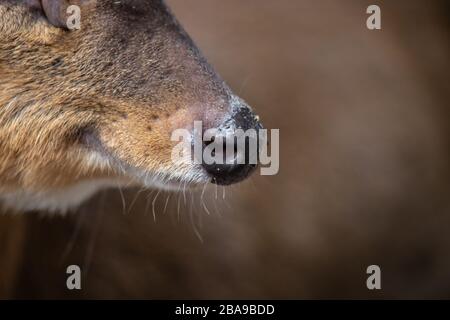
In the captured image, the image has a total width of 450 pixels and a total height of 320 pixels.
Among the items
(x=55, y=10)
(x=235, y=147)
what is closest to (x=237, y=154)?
(x=235, y=147)

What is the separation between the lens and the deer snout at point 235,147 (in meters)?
1.74

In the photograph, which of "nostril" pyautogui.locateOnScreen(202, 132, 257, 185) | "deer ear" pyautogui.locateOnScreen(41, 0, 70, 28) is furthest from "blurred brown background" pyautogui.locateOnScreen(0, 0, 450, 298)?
"deer ear" pyautogui.locateOnScreen(41, 0, 70, 28)

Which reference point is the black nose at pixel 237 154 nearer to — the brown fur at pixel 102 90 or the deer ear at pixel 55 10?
the brown fur at pixel 102 90

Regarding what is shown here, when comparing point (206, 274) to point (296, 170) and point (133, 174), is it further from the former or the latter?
point (133, 174)

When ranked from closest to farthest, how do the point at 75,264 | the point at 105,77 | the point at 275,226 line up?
the point at 105,77
the point at 75,264
the point at 275,226

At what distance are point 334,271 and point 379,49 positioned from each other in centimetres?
73

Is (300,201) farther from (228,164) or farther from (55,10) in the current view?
(55,10)

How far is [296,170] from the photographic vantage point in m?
2.63

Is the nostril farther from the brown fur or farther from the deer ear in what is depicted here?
the deer ear

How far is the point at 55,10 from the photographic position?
5.66 feet

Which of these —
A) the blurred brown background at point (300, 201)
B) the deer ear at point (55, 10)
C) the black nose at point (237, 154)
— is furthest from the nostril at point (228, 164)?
the blurred brown background at point (300, 201)

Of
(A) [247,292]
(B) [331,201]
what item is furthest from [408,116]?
(A) [247,292]

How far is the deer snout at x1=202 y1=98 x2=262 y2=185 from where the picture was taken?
1737mm

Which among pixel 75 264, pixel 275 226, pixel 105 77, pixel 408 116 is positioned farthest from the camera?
pixel 408 116
